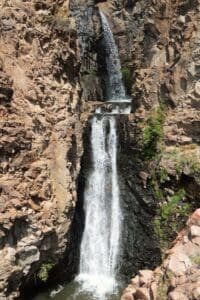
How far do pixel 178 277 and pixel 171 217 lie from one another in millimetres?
9134

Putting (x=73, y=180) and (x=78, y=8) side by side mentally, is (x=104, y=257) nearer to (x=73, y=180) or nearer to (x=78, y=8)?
(x=73, y=180)

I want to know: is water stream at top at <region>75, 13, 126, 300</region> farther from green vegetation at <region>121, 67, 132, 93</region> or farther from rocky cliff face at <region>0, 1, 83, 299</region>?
green vegetation at <region>121, 67, 132, 93</region>

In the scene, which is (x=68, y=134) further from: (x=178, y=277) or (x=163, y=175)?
(x=178, y=277)

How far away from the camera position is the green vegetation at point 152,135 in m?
19.4

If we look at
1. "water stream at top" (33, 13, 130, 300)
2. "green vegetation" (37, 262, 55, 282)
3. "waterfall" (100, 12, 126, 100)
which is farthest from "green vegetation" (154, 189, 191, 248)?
"waterfall" (100, 12, 126, 100)

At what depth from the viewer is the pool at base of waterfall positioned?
1621cm

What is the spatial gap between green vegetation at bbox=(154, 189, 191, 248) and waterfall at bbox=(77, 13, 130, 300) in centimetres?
223

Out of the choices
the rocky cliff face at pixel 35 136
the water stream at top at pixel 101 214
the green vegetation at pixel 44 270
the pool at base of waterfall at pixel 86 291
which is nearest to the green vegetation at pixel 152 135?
the water stream at top at pixel 101 214

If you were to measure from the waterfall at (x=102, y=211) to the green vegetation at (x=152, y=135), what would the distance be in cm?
171

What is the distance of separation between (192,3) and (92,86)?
918cm

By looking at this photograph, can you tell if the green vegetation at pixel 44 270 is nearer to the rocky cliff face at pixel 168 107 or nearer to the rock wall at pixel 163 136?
the rock wall at pixel 163 136

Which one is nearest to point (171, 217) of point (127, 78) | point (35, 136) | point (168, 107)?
point (168, 107)

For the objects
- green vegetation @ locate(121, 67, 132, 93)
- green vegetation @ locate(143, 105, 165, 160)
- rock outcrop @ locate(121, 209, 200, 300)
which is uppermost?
green vegetation @ locate(121, 67, 132, 93)

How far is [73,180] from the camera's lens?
16.7 meters
